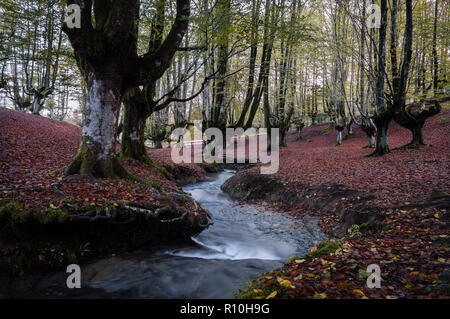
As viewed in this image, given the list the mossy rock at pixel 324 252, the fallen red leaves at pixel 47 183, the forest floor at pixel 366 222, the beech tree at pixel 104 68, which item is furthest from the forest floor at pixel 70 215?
the mossy rock at pixel 324 252

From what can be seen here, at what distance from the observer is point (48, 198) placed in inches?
194

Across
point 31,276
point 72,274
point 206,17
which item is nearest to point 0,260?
point 31,276

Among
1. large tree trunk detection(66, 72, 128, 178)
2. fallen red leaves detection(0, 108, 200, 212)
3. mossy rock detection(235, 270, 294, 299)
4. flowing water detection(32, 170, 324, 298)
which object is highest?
large tree trunk detection(66, 72, 128, 178)

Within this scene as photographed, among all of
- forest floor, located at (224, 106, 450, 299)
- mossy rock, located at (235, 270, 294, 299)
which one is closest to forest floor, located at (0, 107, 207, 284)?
forest floor, located at (224, 106, 450, 299)

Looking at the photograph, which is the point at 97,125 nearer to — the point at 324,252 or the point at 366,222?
the point at 324,252

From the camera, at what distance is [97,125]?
6359 mm

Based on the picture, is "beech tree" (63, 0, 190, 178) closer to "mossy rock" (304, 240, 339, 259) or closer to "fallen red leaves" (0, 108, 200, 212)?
"fallen red leaves" (0, 108, 200, 212)

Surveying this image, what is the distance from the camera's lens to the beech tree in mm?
6031

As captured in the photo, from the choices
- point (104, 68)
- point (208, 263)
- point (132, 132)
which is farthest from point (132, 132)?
point (208, 263)

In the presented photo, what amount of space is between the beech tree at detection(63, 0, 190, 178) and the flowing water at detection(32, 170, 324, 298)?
9.45 feet

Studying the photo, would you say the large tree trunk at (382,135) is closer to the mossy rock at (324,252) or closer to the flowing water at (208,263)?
the flowing water at (208,263)

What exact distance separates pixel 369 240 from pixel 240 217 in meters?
4.83

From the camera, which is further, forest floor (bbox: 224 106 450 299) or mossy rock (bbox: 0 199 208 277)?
mossy rock (bbox: 0 199 208 277)

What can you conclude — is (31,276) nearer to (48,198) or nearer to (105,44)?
(48,198)
